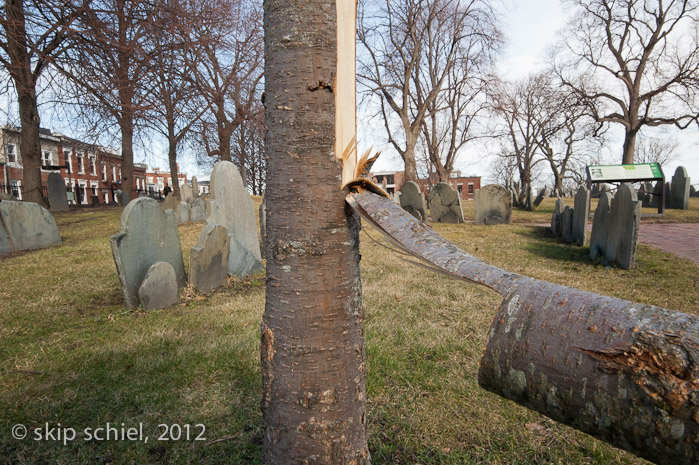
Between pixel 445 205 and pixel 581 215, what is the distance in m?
Result: 5.04

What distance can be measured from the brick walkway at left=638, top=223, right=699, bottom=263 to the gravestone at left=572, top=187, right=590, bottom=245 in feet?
4.21

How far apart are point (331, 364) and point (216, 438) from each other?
1.36 meters

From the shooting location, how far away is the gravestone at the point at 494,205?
40.2ft

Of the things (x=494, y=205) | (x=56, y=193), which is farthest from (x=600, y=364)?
(x=56, y=193)

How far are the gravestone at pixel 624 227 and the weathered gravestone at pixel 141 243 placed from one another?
625 cm

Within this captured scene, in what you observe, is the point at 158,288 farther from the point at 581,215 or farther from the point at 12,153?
the point at 12,153

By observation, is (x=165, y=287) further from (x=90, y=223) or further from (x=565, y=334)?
(x=90, y=223)

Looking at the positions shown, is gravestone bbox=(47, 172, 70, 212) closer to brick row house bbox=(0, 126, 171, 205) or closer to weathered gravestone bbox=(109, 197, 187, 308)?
brick row house bbox=(0, 126, 171, 205)

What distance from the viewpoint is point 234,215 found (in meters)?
6.20

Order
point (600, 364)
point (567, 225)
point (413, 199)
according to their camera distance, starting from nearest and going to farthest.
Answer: point (600, 364), point (567, 225), point (413, 199)

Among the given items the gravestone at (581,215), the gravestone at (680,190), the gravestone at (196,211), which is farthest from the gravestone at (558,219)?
the gravestone at (196,211)

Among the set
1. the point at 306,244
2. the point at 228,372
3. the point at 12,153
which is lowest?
the point at 228,372

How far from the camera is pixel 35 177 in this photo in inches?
472

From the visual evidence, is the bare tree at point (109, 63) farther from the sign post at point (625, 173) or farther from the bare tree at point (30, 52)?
the sign post at point (625, 173)
